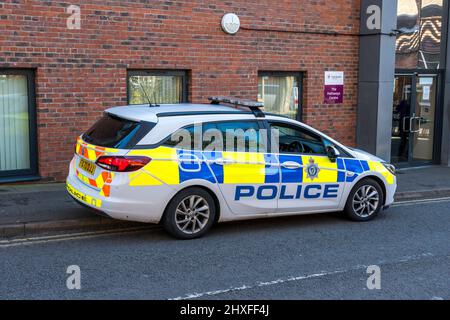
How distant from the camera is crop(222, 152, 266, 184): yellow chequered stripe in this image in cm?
708

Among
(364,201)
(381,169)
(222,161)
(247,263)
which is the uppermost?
(222,161)

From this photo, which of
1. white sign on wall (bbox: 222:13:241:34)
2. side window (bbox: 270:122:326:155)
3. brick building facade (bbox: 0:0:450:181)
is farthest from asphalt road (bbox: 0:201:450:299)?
white sign on wall (bbox: 222:13:241:34)

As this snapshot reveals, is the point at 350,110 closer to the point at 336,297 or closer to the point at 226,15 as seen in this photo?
the point at 226,15

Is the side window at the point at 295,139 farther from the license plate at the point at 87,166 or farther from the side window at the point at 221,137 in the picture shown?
the license plate at the point at 87,166

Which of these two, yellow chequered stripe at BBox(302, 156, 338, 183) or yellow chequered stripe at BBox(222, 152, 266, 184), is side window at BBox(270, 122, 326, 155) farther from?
yellow chequered stripe at BBox(222, 152, 266, 184)

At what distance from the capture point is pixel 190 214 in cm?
693

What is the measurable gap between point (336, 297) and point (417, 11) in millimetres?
9779

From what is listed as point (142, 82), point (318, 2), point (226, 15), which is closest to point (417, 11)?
point (318, 2)

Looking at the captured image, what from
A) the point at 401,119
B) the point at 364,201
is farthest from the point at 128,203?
the point at 401,119

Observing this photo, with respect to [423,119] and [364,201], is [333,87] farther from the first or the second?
[364,201]

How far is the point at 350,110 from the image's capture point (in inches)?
508

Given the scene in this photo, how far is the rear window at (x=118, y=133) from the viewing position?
6691mm

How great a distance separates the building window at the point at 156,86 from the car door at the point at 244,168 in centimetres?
355

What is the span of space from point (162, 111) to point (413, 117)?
825cm
